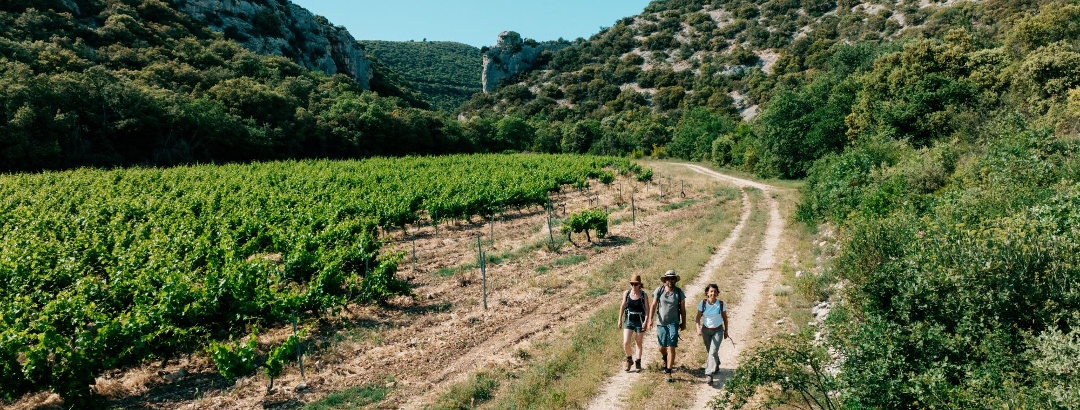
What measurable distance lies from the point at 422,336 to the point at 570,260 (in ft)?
24.6

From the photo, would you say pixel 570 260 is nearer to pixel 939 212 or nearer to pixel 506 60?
pixel 939 212

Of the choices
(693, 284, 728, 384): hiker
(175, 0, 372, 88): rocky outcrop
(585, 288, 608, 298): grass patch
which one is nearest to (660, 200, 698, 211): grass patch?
(585, 288, 608, 298): grass patch

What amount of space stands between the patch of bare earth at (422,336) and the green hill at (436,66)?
113 m

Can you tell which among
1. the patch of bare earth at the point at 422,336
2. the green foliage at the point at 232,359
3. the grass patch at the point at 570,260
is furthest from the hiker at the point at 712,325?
the grass patch at the point at 570,260

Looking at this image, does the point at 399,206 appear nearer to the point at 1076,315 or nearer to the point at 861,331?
the point at 861,331

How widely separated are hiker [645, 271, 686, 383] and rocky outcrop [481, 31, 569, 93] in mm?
119361

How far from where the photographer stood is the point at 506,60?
4983 inches

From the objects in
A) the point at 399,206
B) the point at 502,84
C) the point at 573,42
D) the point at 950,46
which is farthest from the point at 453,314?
the point at 573,42

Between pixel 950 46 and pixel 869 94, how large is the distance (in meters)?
4.49

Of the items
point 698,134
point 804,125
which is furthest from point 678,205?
point 698,134

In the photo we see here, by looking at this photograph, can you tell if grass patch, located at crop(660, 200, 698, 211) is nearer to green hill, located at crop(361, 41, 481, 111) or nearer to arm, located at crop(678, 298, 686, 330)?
arm, located at crop(678, 298, 686, 330)

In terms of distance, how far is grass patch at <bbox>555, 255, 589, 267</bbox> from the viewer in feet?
57.4

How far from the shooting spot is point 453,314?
1273cm

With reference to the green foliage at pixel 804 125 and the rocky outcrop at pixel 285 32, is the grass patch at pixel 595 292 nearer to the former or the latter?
the green foliage at pixel 804 125
